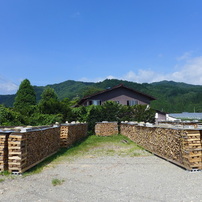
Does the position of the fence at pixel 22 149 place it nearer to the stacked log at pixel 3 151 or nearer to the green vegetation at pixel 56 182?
the stacked log at pixel 3 151

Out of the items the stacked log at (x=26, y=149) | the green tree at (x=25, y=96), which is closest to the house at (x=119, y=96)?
the stacked log at (x=26, y=149)

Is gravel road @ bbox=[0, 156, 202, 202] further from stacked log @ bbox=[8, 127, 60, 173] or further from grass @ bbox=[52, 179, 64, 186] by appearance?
stacked log @ bbox=[8, 127, 60, 173]

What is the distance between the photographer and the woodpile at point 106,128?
21719 millimetres

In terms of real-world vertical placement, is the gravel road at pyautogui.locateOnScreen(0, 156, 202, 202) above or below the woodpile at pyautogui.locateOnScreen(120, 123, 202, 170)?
below

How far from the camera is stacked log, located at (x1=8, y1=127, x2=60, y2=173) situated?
686cm

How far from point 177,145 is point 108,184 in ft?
11.5

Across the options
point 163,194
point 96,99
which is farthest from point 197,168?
point 96,99

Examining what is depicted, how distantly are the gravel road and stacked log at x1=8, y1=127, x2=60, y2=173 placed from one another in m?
0.55

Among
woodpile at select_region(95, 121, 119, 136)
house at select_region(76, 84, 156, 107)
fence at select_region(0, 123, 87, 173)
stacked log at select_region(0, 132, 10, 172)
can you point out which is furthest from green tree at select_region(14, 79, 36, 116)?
stacked log at select_region(0, 132, 10, 172)

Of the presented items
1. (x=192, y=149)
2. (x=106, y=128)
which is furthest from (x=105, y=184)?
(x=106, y=128)

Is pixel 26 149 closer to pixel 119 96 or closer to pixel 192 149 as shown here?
pixel 192 149

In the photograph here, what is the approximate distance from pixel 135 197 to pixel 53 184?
2.37m

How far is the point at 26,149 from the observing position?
729 cm

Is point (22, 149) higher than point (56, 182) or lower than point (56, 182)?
higher
